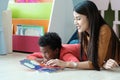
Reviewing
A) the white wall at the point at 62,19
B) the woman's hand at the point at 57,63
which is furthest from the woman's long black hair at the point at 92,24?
the white wall at the point at 62,19

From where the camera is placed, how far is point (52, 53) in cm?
120

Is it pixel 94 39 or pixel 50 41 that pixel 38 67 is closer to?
pixel 50 41

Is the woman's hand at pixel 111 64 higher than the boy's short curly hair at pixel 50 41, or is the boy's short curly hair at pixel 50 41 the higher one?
the boy's short curly hair at pixel 50 41

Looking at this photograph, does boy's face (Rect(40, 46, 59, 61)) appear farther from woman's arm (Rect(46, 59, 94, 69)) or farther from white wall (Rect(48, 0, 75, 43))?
white wall (Rect(48, 0, 75, 43))

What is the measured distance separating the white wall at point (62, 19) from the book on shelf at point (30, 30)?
0.26ft

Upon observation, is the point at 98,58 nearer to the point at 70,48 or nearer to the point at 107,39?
the point at 107,39

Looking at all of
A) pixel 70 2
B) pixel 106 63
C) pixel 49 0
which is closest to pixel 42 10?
pixel 49 0

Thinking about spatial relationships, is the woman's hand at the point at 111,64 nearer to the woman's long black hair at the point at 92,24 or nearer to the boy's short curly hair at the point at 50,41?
the woman's long black hair at the point at 92,24

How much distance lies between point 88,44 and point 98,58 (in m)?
0.09

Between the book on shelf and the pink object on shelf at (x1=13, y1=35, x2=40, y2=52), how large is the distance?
0.09 feet

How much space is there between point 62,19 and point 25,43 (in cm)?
29

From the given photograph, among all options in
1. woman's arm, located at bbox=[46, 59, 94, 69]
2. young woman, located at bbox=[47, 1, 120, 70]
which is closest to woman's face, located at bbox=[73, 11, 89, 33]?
young woman, located at bbox=[47, 1, 120, 70]

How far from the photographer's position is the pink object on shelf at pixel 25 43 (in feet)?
5.29

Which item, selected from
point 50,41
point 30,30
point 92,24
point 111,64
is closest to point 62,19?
point 30,30
